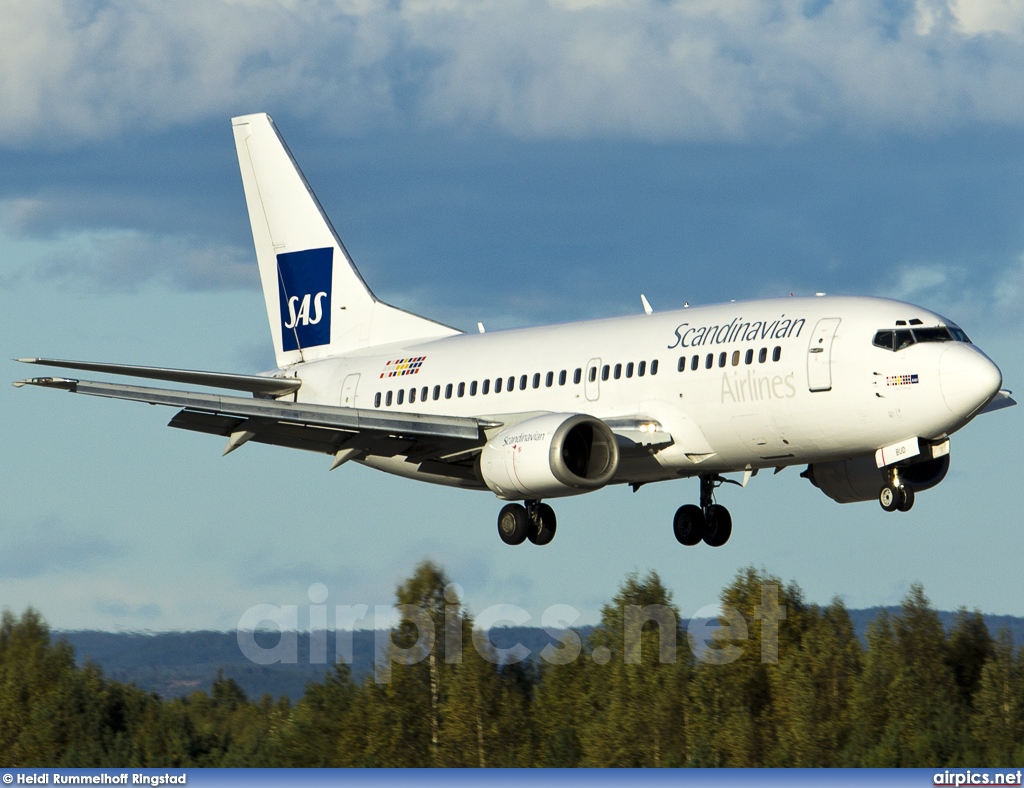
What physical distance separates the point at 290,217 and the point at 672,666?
5533 cm

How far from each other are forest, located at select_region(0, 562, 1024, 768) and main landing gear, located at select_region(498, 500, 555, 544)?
155 ft

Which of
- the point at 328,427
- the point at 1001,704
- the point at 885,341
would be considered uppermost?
the point at 885,341

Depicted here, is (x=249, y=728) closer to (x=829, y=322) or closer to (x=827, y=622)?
(x=827, y=622)

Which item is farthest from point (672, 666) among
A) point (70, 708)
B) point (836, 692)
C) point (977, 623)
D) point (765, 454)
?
point (765, 454)

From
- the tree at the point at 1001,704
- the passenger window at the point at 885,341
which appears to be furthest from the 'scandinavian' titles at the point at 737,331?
the tree at the point at 1001,704

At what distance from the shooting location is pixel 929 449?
36.7 metres

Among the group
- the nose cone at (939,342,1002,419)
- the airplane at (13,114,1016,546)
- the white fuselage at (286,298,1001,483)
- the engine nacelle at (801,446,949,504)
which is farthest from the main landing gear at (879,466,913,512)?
the nose cone at (939,342,1002,419)

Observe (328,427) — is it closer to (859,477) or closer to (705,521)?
(705,521)

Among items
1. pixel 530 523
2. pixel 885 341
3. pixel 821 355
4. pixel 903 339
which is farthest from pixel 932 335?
pixel 530 523

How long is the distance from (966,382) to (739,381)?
4.81m

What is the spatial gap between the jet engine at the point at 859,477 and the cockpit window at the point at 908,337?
4.29 meters

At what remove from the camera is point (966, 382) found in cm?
3494

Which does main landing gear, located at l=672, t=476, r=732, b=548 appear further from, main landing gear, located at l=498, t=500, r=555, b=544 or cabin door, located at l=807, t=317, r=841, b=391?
cabin door, located at l=807, t=317, r=841, b=391

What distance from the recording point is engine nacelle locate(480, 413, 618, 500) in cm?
3784
